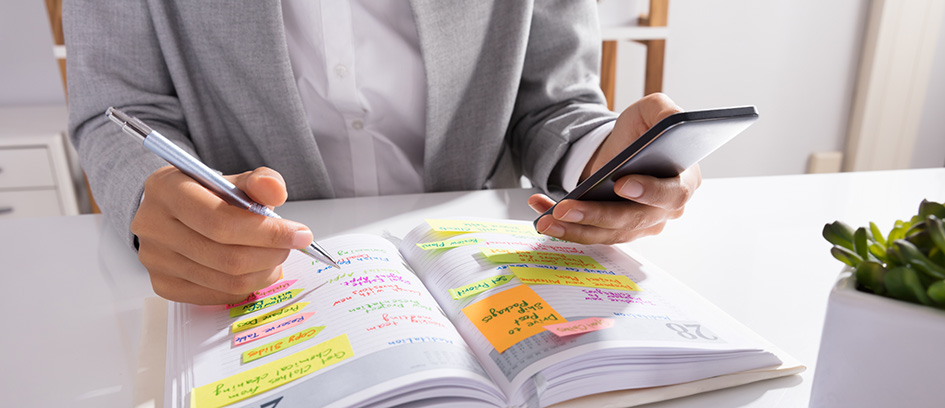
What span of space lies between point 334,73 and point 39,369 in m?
0.53

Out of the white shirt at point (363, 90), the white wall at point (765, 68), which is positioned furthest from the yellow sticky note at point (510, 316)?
the white wall at point (765, 68)

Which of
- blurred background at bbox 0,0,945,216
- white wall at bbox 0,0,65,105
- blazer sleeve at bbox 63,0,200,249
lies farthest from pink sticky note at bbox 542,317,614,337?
white wall at bbox 0,0,65,105

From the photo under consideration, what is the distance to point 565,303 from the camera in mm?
426

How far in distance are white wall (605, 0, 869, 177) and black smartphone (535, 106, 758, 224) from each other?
1.78 meters

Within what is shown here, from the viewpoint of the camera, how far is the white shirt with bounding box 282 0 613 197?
818mm

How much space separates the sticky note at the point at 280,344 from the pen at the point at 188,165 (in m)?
0.09

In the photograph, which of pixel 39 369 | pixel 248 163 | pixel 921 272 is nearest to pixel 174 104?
pixel 248 163

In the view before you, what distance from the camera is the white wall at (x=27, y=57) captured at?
1.91m

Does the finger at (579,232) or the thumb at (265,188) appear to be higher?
the thumb at (265,188)

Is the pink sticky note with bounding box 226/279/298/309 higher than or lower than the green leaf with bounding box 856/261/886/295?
lower

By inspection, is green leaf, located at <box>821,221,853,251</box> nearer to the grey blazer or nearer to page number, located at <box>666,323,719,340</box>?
page number, located at <box>666,323,719,340</box>

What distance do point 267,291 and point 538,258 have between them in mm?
235

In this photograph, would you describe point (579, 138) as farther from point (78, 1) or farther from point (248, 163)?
→ point (78, 1)

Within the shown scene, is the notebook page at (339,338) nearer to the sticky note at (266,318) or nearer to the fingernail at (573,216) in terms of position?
the sticky note at (266,318)
